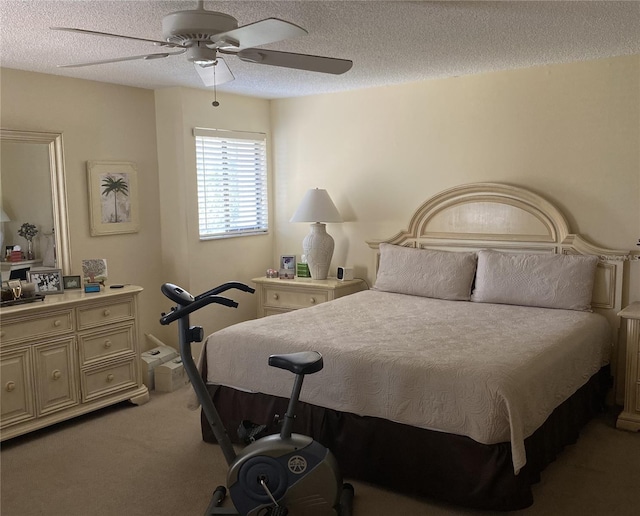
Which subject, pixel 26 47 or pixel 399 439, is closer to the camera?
pixel 399 439

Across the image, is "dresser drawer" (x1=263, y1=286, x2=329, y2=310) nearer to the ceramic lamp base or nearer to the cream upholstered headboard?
the ceramic lamp base

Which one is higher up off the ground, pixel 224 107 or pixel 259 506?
pixel 224 107

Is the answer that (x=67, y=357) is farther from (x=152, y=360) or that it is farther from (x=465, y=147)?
(x=465, y=147)

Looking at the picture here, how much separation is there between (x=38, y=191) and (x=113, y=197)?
0.60 metres

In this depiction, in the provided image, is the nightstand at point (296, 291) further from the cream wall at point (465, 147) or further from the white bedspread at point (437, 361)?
the white bedspread at point (437, 361)

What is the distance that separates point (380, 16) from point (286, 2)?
496mm

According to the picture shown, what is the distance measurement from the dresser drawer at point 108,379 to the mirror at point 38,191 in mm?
793

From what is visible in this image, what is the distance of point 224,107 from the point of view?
17.7 ft

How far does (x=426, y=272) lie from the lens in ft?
15.4

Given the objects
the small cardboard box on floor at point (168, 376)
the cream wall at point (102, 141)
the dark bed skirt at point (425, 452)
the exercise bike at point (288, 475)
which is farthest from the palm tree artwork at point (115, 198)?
the exercise bike at point (288, 475)

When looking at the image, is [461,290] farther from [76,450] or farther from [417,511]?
[76,450]

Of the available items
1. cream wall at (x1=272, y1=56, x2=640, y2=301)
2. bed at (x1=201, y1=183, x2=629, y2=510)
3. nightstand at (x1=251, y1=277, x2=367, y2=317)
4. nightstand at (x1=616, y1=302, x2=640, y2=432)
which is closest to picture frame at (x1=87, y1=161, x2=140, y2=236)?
nightstand at (x1=251, y1=277, x2=367, y2=317)

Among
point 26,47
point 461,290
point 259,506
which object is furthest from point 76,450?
point 461,290

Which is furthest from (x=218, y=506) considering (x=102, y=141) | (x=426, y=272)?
(x=102, y=141)
